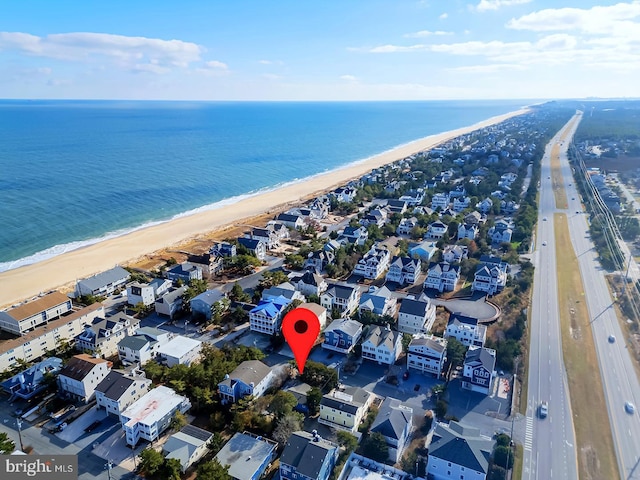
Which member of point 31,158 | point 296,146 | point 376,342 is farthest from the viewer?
point 296,146

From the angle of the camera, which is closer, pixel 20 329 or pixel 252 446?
pixel 252 446

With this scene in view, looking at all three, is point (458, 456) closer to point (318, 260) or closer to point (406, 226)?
point (318, 260)

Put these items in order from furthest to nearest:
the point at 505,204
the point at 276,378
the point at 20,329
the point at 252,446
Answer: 1. the point at 505,204
2. the point at 20,329
3. the point at 276,378
4. the point at 252,446

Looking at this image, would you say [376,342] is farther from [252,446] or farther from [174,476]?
[174,476]

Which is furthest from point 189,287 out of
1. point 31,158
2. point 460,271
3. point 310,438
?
point 31,158

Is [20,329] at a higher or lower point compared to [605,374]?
higher

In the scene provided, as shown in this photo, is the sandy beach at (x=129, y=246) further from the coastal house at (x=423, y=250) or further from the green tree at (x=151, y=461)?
the coastal house at (x=423, y=250)

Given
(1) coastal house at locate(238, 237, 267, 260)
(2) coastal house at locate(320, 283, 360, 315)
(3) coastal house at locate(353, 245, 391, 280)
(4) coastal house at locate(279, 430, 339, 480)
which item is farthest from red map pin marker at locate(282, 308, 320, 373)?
(1) coastal house at locate(238, 237, 267, 260)
